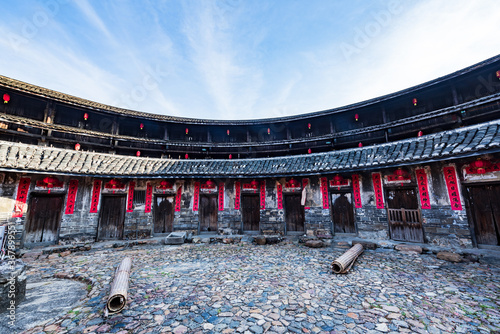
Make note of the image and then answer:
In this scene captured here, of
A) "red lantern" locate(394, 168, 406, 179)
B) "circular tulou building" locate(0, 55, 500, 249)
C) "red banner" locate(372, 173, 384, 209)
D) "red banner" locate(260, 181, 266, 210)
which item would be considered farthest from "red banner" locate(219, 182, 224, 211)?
"red lantern" locate(394, 168, 406, 179)

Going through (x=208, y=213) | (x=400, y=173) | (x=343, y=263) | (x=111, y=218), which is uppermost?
(x=400, y=173)

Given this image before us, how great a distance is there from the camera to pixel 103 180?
38.7 feet

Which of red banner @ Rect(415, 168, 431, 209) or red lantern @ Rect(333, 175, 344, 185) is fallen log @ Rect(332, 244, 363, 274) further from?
red lantern @ Rect(333, 175, 344, 185)

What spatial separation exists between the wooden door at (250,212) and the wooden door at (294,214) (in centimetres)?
192

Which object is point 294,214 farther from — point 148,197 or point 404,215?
point 148,197

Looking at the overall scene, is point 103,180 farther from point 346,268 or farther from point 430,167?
point 430,167

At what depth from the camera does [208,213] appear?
1348 centimetres

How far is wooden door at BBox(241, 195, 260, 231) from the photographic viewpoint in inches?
526

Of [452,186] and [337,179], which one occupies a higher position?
[337,179]

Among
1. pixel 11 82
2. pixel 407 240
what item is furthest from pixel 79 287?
pixel 407 240

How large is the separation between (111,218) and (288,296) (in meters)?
11.4

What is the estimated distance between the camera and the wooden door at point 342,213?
11.5m

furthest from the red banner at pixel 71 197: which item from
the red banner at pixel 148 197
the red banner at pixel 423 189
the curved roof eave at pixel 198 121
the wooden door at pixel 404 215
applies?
the red banner at pixel 423 189

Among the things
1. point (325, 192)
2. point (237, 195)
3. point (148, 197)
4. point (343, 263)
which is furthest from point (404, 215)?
point (148, 197)
